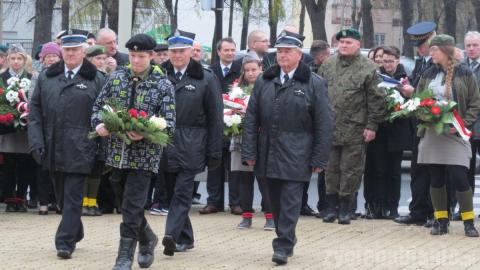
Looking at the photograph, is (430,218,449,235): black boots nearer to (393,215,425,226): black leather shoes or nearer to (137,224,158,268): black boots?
(393,215,425,226): black leather shoes

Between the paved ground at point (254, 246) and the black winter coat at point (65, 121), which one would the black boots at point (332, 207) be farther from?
the black winter coat at point (65, 121)

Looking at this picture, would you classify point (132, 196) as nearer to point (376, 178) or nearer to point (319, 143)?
point (319, 143)

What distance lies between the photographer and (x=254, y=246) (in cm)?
1140

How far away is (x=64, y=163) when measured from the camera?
1035 centimetres

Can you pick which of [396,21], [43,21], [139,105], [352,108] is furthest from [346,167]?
[396,21]

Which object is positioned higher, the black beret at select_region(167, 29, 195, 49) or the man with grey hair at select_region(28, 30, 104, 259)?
the black beret at select_region(167, 29, 195, 49)

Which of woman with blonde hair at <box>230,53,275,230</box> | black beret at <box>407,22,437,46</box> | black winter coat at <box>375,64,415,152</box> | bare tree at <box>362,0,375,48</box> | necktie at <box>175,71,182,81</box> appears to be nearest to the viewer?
necktie at <box>175,71,182,81</box>

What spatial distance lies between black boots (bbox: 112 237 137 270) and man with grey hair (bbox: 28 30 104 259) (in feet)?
3.16

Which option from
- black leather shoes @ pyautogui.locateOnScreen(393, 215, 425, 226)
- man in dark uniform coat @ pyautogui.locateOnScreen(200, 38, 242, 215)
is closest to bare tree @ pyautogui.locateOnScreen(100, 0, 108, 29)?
man in dark uniform coat @ pyautogui.locateOnScreen(200, 38, 242, 215)

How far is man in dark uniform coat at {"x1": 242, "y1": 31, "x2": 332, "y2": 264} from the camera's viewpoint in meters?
10.2

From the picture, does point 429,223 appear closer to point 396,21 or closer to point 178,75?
point 178,75

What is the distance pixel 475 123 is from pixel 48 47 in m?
5.29

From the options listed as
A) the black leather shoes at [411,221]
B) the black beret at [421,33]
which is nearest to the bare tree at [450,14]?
the black beret at [421,33]

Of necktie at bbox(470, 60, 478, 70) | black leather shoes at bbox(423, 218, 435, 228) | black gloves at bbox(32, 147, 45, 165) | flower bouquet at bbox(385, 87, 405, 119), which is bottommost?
black leather shoes at bbox(423, 218, 435, 228)
